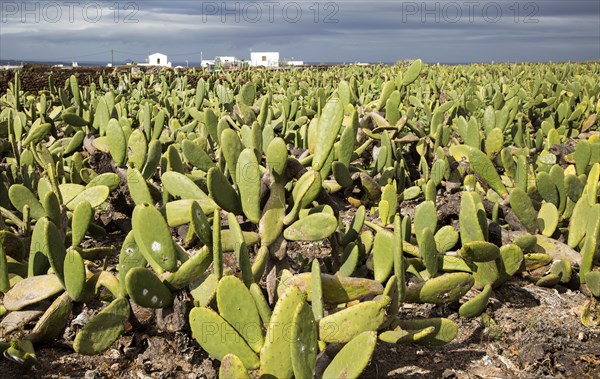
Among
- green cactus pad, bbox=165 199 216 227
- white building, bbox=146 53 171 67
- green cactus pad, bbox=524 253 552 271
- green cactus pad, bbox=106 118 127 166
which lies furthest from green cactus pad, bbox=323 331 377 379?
white building, bbox=146 53 171 67

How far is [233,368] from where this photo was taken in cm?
164

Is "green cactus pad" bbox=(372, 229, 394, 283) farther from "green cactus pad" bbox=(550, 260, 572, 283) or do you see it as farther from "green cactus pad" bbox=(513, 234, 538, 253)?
"green cactus pad" bbox=(550, 260, 572, 283)

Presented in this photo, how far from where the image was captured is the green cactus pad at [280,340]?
1.63m

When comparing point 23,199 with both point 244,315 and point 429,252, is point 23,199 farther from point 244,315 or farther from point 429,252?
point 429,252

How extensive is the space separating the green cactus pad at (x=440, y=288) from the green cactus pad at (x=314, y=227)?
36 centimetres

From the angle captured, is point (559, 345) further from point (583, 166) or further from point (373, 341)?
point (583, 166)

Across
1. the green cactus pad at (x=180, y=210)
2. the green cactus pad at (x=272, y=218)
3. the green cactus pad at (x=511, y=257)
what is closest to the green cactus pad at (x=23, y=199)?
the green cactus pad at (x=180, y=210)

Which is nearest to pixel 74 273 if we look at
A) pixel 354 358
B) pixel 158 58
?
pixel 354 358

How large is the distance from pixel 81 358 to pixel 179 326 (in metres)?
0.41

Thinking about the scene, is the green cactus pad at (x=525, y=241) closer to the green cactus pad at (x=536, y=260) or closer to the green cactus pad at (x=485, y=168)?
the green cactus pad at (x=536, y=260)

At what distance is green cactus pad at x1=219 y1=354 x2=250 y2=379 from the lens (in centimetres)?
163

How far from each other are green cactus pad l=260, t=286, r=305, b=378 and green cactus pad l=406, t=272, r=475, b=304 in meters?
0.69

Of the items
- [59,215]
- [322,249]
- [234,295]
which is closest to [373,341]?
[234,295]

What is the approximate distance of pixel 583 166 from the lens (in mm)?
3561
